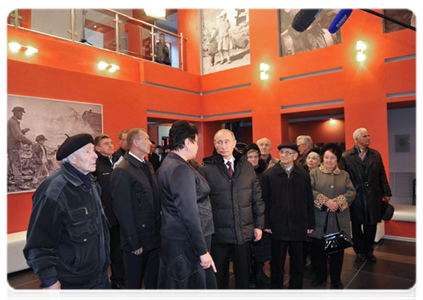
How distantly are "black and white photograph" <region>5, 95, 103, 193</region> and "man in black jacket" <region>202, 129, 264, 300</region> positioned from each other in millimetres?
3661

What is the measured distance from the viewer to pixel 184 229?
1.98 metres

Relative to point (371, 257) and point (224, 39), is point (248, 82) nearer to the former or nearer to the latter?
point (224, 39)

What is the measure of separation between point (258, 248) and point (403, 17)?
17.6ft

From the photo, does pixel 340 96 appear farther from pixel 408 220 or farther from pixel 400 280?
pixel 400 280

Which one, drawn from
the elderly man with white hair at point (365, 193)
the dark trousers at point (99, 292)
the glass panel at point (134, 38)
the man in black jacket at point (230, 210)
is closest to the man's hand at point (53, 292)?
the dark trousers at point (99, 292)

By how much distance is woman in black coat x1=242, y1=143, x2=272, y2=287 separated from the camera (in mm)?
3355

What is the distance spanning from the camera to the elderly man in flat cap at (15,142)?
15.0ft

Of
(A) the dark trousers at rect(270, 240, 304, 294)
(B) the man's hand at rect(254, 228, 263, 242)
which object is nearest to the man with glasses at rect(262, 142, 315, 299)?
(A) the dark trousers at rect(270, 240, 304, 294)

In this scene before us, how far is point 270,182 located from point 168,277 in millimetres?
1551

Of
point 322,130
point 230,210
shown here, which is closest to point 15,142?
point 230,210

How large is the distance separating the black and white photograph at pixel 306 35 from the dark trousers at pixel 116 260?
5.76m

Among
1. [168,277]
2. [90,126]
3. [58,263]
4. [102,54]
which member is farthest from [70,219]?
[102,54]

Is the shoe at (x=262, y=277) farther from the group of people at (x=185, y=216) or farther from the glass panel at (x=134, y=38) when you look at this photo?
the glass panel at (x=134, y=38)

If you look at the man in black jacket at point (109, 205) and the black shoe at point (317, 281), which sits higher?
the man in black jacket at point (109, 205)
